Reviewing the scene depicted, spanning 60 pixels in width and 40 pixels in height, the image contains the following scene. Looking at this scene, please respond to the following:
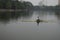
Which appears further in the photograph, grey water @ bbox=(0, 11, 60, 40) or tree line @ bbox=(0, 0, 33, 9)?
tree line @ bbox=(0, 0, 33, 9)

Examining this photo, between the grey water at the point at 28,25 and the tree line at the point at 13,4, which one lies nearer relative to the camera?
the grey water at the point at 28,25

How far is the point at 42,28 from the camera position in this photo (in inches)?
89.5

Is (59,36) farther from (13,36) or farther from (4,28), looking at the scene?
(4,28)

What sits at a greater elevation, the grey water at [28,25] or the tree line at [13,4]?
the tree line at [13,4]

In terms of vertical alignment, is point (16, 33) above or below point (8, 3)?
below

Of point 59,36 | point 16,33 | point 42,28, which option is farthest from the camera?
point 42,28

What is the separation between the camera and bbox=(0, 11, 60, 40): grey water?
6.89 feet

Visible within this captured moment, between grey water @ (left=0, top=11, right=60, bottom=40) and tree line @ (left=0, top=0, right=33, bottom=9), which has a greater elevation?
tree line @ (left=0, top=0, right=33, bottom=9)

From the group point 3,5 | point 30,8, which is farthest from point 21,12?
point 3,5

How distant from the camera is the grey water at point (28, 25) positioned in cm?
210

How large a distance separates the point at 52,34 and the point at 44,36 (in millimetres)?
153

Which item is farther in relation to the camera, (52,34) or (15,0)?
(15,0)

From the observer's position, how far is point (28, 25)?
2.32m

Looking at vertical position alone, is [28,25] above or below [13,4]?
below
